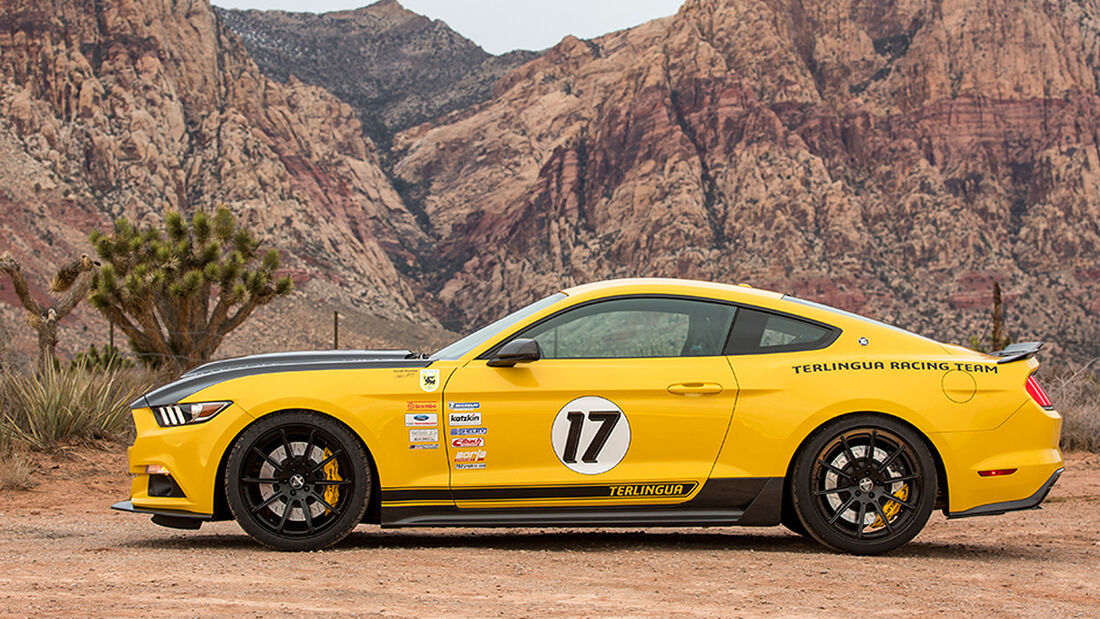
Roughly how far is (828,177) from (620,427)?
84540mm

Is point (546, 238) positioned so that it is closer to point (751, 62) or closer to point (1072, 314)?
point (751, 62)

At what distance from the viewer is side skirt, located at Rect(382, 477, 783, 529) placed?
249 inches

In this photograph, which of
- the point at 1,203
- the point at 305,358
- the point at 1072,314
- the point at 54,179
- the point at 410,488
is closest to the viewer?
the point at 410,488

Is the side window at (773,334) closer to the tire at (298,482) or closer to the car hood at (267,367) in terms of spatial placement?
the car hood at (267,367)

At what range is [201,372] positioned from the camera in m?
6.80

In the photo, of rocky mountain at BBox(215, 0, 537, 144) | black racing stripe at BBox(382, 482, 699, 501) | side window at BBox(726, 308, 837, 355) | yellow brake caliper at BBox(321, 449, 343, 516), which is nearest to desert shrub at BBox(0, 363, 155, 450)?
yellow brake caliper at BBox(321, 449, 343, 516)

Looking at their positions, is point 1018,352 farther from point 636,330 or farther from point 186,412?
point 186,412

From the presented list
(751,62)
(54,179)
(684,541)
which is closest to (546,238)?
(751,62)

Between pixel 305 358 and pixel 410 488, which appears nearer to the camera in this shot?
pixel 410 488

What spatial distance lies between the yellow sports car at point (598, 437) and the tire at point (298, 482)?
0.4 inches

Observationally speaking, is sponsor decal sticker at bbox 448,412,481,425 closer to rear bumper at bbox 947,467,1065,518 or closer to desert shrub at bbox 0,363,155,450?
rear bumper at bbox 947,467,1065,518

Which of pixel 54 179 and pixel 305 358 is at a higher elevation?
pixel 54 179

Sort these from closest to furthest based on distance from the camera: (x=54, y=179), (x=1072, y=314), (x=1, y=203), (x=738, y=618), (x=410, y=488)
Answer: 1. (x=738, y=618)
2. (x=410, y=488)
3. (x=1, y=203)
4. (x=54, y=179)
5. (x=1072, y=314)

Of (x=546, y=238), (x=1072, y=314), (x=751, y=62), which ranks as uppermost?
(x=751, y=62)
